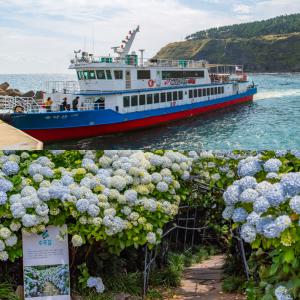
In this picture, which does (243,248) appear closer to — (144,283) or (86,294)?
(144,283)

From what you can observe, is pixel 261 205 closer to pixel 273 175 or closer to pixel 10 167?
pixel 273 175

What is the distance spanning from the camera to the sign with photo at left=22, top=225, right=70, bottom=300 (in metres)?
3.18

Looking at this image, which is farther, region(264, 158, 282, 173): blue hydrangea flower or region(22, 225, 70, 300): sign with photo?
region(22, 225, 70, 300): sign with photo

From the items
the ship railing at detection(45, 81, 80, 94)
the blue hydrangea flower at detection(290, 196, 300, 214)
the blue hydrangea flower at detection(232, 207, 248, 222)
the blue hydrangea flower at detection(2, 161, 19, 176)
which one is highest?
the ship railing at detection(45, 81, 80, 94)

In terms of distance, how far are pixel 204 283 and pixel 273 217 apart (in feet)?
4.35

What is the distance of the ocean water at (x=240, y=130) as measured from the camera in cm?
250

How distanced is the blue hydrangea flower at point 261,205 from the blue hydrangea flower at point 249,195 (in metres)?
0.13

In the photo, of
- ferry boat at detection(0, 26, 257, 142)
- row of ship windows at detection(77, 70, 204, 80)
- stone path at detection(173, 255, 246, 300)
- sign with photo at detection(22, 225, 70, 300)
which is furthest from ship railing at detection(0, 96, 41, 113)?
stone path at detection(173, 255, 246, 300)

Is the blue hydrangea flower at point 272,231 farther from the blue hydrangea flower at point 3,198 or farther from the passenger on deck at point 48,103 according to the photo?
the blue hydrangea flower at point 3,198

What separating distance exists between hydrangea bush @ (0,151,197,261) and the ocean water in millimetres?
314

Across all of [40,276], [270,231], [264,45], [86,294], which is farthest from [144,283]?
[264,45]

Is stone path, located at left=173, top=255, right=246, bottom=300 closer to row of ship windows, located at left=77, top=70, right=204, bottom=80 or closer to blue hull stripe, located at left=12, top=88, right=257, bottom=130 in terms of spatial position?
blue hull stripe, located at left=12, top=88, right=257, bottom=130

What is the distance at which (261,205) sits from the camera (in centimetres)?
241

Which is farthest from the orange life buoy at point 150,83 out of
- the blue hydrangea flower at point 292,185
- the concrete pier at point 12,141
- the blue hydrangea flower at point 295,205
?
the blue hydrangea flower at point 295,205
